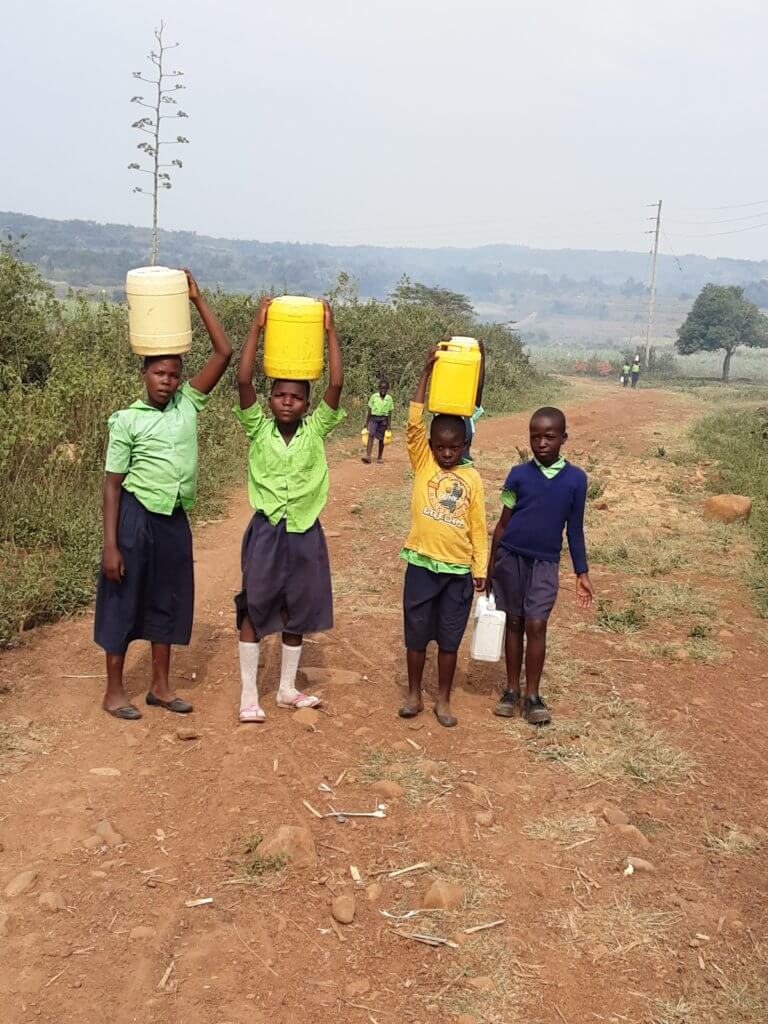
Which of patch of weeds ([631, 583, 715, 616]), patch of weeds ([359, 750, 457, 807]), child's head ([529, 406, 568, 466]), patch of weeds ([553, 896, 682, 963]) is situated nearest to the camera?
patch of weeds ([553, 896, 682, 963])

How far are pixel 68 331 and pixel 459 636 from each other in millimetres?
8048

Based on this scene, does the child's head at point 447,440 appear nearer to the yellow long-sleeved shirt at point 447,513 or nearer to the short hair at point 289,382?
the yellow long-sleeved shirt at point 447,513

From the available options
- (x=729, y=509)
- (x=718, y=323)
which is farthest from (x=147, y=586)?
(x=718, y=323)

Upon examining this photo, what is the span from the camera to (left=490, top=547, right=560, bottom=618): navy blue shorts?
13.9 feet

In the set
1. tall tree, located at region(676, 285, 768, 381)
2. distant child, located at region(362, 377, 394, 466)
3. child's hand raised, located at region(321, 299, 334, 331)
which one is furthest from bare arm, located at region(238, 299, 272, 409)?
tall tree, located at region(676, 285, 768, 381)

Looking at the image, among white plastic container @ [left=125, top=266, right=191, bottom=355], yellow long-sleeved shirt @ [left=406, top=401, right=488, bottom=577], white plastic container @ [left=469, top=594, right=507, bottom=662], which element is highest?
white plastic container @ [left=125, top=266, right=191, bottom=355]

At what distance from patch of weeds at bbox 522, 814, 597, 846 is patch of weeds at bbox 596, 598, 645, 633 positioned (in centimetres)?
242

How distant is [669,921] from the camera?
289cm

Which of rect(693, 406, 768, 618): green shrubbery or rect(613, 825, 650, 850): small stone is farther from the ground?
rect(693, 406, 768, 618): green shrubbery

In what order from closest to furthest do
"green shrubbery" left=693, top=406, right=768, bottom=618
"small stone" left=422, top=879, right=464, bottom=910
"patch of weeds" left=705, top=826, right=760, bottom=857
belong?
"small stone" left=422, top=879, right=464, bottom=910 < "patch of weeds" left=705, top=826, right=760, bottom=857 < "green shrubbery" left=693, top=406, right=768, bottom=618

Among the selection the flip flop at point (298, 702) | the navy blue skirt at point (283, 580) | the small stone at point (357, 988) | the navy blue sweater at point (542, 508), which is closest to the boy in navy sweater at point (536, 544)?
the navy blue sweater at point (542, 508)

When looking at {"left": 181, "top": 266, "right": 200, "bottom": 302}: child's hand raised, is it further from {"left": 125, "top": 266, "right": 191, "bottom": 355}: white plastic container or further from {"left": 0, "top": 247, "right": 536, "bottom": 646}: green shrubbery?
{"left": 0, "top": 247, "right": 536, "bottom": 646}: green shrubbery

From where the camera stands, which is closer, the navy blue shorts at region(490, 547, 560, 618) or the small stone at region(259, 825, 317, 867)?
the small stone at region(259, 825, 317, 867)

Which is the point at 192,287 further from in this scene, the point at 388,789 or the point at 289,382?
the point at 388,789
